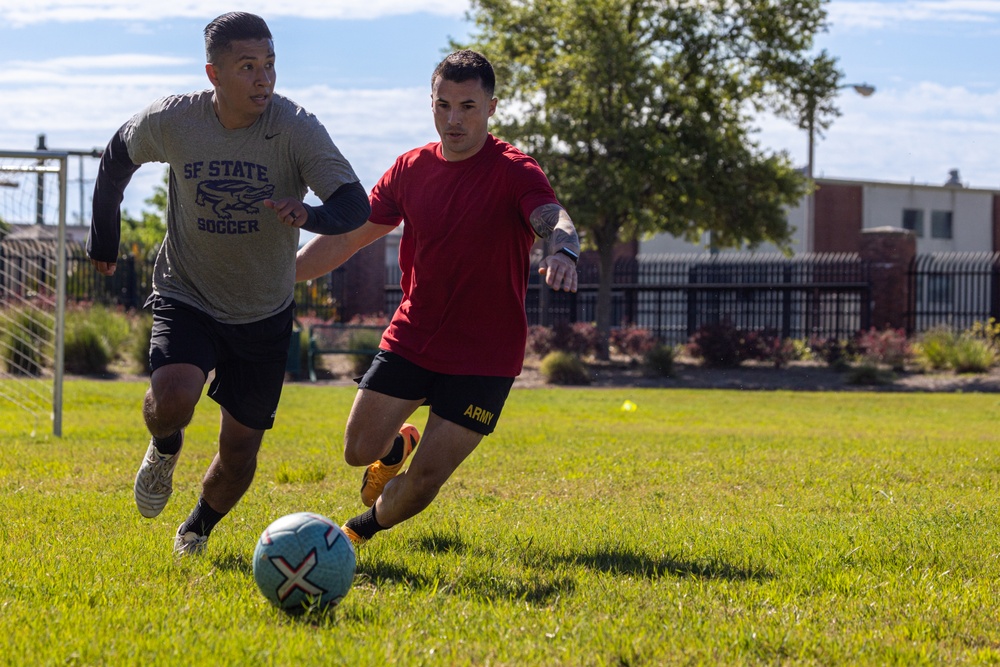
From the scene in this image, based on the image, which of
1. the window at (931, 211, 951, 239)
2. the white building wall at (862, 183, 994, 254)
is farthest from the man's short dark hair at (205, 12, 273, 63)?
the window at (931, 211, 951, 239)

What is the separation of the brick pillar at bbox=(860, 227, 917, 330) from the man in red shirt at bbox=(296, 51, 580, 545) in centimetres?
2643

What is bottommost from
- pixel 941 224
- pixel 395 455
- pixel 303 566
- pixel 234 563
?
pixel 234 563

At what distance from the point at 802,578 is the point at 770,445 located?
6284mm

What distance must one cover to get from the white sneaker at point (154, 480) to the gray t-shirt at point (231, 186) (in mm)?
735

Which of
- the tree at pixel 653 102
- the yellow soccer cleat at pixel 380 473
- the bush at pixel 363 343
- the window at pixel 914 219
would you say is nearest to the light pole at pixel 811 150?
the tree at pixel 653 102

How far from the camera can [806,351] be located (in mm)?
27938

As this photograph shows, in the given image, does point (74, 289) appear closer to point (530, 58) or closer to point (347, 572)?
point (530, 58)

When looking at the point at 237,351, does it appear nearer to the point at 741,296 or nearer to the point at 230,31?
the point at 230,31

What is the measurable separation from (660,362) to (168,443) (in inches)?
774

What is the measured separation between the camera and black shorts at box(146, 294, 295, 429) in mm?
5633

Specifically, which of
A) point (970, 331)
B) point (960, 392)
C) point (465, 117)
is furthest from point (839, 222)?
point (465, 117)

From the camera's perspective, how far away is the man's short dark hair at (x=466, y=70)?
571 cm

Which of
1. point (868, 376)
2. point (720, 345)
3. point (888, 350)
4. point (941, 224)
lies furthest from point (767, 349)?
point (941, 224)

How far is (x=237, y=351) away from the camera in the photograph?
572cm
